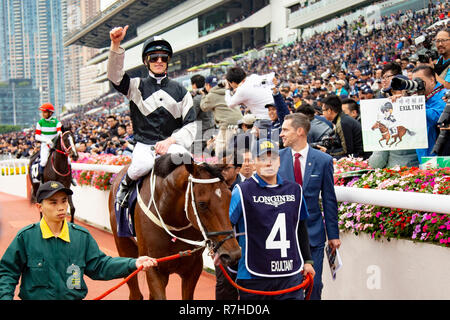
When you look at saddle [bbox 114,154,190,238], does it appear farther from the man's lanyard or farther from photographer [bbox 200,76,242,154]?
photographer [bbox 200,76,242,154]

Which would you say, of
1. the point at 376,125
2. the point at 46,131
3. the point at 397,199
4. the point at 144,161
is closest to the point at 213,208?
the point at 144,161

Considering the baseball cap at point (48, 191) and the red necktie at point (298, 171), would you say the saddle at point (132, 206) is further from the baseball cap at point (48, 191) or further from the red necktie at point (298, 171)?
the baseball cap at point (48, 191)

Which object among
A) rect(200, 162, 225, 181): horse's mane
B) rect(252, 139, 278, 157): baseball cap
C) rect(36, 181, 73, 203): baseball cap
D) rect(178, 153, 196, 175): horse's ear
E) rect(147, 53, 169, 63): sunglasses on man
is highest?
rect(147, 53, 169, 63): sunglasses on man

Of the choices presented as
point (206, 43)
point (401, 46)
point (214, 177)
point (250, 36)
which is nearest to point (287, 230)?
point (214, 177)

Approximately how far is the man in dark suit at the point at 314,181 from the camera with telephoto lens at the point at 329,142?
1.75 m

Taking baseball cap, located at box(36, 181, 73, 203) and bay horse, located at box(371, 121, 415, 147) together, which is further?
bay horse, located at box(371, 121, 415, 147)

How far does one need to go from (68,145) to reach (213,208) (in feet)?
24.1

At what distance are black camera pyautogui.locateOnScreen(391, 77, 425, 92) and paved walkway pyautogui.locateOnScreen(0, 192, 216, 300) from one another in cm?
268

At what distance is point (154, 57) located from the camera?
4.61 meters

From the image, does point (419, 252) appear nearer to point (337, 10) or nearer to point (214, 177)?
point (214, 177)

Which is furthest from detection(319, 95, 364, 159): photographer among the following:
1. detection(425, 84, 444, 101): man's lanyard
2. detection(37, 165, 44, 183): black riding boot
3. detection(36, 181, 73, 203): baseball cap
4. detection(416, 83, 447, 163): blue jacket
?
detection(37, 165, 44, 183): black riding boot

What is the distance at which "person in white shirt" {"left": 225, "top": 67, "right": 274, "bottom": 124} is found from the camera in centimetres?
641

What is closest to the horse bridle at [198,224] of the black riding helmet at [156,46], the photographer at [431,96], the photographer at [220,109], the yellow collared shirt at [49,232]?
the yellow collared shirt at [49,232]

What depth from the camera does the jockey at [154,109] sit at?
177 inches
